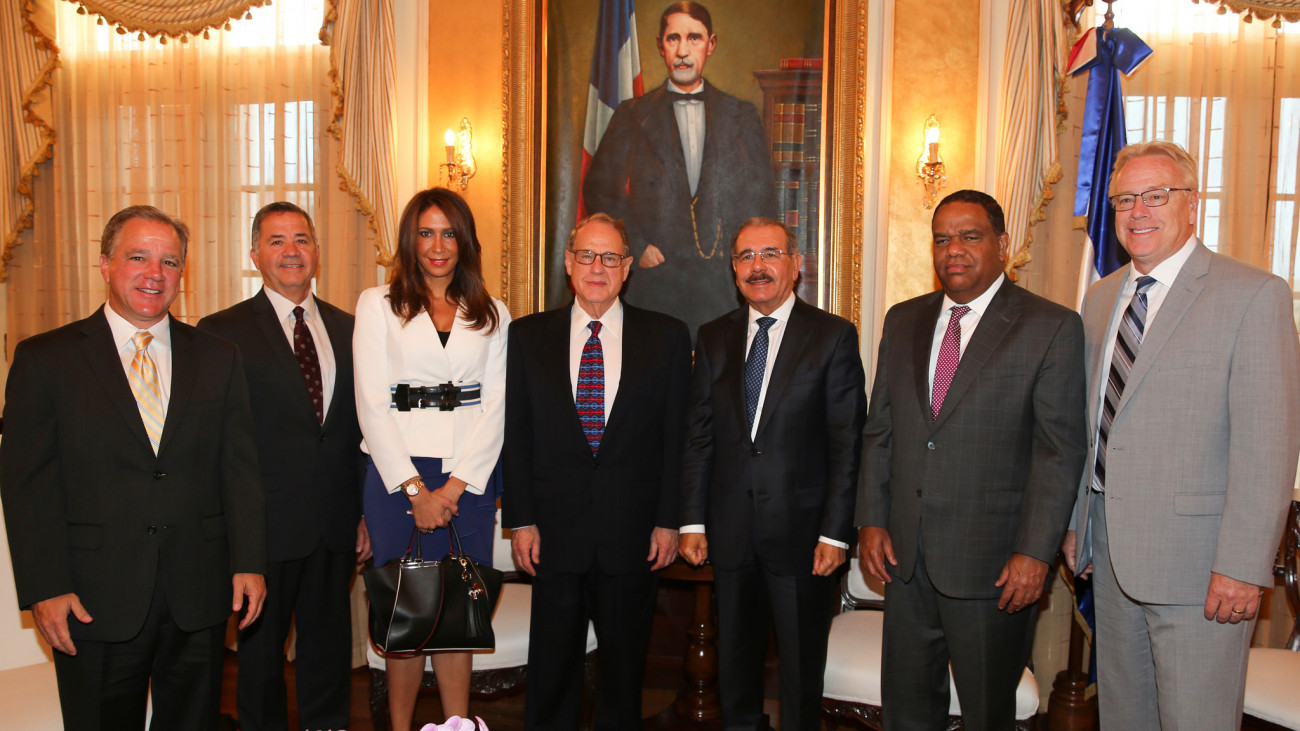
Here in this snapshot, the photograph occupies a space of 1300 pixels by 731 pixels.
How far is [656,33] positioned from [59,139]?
11.9 feet

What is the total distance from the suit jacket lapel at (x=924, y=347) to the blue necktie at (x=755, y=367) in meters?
0.50

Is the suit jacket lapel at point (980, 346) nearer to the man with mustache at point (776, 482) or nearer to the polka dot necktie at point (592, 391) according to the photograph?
the man with mustache at point (776, 482)

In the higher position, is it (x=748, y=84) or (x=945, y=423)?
(x=748, y=84)

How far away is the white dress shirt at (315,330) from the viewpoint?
116 inches

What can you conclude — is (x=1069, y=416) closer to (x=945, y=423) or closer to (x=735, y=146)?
(x=945, y=423)

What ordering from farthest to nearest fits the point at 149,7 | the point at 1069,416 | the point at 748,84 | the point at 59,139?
the point at 59,139, the point at 149,7, the point at 748,84, the point at 1069,416

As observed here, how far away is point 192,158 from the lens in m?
4.74

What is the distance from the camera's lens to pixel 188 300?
4730mm

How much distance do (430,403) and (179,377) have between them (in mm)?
753

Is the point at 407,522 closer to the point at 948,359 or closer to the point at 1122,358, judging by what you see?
the point at 948,359

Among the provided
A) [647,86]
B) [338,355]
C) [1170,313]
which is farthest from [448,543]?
[647,86]

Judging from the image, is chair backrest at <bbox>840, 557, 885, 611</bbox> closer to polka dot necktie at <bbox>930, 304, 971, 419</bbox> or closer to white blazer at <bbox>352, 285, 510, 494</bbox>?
polka dot necktie at <bbox>930, 304, 971, 419</bbox>

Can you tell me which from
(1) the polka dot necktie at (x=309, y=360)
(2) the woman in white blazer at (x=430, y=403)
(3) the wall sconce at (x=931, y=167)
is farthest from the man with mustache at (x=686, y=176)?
(1) the polka dot necktie at (x=309, y=360)

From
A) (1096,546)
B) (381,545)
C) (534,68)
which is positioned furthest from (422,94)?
(1096,546)
